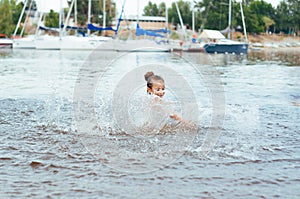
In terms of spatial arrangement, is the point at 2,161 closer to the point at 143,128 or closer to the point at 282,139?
the point at 143,128

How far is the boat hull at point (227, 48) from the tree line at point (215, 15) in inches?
932

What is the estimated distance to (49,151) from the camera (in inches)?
221

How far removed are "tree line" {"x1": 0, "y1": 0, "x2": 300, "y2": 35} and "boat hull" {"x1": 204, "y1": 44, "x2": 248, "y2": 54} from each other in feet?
77.7

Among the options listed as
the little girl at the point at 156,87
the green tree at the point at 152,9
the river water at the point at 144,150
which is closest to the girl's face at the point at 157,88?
the little girl at the point at 156,87

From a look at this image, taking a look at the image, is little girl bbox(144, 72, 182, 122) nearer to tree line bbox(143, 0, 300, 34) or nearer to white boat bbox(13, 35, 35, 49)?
white boat bbox(13, 35, 35, 49)

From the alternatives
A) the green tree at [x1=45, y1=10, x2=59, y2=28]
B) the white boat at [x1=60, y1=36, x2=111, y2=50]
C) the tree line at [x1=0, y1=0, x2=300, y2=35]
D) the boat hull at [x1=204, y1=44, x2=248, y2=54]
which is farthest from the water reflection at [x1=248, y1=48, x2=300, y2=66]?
the green tree at [x1=45, y1=10, x2=59, y2=28]

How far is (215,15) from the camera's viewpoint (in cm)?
8981

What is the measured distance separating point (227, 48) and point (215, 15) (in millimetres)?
45770

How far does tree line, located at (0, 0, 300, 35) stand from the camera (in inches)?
3139

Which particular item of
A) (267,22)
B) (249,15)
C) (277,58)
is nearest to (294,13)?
(267,22)

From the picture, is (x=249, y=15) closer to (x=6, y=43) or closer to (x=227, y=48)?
(x=227, y=48)

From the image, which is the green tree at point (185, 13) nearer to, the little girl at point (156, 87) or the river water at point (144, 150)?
the river water at point (144, 150)

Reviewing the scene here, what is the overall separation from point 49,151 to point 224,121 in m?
3.41

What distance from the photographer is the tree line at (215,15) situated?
79.7 meters
